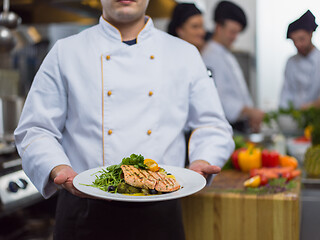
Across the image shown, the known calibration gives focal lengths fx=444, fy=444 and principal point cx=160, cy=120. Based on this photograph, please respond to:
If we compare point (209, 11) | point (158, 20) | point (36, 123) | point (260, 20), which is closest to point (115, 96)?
point (36, 123)

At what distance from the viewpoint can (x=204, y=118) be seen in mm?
1101

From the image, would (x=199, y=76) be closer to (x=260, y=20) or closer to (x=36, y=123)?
(x=36, y=123)

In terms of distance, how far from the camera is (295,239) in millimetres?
1229

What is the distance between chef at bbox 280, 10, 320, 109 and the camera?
3.29 feet

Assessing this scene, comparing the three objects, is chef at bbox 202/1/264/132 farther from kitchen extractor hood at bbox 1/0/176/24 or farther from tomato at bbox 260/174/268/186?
tomato at bbox 260/174/268/186

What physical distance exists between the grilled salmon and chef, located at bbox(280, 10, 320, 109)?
1.49 feet

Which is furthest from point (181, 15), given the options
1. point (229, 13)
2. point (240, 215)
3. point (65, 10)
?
point (65, 10)

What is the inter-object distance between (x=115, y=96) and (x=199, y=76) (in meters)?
0.23

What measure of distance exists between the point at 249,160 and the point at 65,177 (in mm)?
887

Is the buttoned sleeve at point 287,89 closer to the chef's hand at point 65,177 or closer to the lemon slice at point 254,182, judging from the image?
the lemon slice at point 254,182

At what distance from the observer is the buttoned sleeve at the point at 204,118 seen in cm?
108

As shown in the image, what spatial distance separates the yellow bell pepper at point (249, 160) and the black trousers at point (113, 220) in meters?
0.57

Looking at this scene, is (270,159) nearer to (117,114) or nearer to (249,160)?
(249,160)

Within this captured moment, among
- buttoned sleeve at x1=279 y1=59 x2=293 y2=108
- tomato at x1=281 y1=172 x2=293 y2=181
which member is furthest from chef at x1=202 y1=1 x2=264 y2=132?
tomato at x1=281 y1=172 x2=293 y2=181
